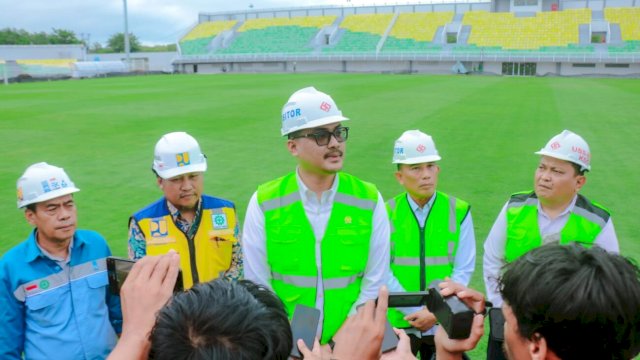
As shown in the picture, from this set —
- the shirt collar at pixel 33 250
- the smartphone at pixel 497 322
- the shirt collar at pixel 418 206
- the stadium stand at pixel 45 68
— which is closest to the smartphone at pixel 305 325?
the smartphone at pixel 497 322

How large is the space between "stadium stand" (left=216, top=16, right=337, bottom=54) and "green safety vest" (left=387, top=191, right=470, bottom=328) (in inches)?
2101

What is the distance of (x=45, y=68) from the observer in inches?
1646

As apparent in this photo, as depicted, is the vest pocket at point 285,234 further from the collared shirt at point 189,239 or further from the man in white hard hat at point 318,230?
the collared shirt at point 189,239

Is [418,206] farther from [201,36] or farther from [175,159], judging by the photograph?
[201,36]

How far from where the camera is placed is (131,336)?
1257mm

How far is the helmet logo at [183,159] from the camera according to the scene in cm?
346

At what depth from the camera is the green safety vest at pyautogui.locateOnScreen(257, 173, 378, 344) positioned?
280 centimetres

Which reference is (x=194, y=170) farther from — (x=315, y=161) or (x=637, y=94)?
(x=637, y=94)

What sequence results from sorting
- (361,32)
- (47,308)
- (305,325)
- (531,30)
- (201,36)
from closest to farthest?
1. (305,325)
2. (47,308)
3. (531,30)
4. (361,32)
5. (201,36)

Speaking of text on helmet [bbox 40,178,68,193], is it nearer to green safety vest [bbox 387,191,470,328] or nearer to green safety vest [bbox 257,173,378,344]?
green safety vest [bbox 257,173,378,344]

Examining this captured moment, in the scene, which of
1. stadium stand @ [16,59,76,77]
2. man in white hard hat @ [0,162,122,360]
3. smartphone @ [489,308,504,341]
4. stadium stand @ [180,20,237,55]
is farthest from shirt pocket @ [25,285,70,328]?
stadium stand @ [180,20,237,55]

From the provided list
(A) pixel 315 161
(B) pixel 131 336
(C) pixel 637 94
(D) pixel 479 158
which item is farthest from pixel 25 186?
(C) pixel 637 94

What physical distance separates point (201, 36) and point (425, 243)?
65514 millimetres

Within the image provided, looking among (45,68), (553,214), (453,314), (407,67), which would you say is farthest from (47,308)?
(407,67)
